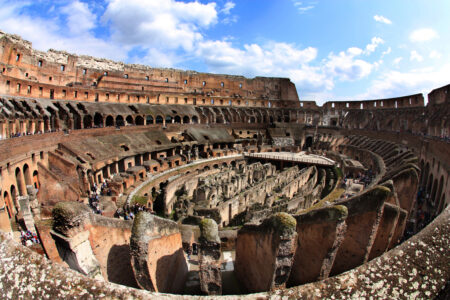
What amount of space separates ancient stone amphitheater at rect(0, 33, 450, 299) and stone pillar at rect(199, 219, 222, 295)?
0.04 m

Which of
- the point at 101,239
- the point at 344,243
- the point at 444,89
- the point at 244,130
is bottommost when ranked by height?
the point at 344,243

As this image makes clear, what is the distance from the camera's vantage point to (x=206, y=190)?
733 inches

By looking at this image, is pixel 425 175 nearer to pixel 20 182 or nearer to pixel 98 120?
pixel 20 182

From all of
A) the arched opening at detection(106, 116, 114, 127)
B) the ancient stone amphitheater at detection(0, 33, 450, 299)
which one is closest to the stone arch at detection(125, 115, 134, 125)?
the ancient stone amphitheater at detection(0, 33, 450, 299)

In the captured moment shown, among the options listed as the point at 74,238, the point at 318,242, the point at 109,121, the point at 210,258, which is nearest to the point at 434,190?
the point at 318,242

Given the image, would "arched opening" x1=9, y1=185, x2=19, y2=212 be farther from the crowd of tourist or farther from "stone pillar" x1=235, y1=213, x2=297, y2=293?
"stone pillar" x1=235, y1=213, x2=297, y2=293

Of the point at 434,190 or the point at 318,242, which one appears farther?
the point at 434,190

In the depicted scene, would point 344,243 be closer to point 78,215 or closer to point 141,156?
point 78,215

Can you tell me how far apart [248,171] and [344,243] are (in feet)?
60.4

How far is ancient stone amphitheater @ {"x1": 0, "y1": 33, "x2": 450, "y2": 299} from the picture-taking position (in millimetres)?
3596

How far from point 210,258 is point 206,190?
40.5 feet

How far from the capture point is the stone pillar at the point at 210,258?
6.25 m

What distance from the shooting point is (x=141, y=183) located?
20.9 m

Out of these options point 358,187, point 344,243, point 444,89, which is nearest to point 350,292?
point 344,243
